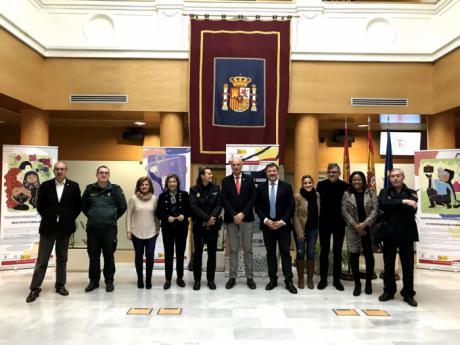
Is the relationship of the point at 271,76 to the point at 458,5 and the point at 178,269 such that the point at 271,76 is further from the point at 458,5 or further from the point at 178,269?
the point at 178,269

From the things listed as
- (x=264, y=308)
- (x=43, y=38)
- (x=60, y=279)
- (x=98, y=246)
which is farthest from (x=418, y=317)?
(x=43, y=38)

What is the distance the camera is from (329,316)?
12.8 feet

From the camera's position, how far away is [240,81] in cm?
691

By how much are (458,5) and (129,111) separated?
5.85 metres

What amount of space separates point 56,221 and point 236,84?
12.4ft

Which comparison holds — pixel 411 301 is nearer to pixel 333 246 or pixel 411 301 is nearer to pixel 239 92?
pixel 333 246

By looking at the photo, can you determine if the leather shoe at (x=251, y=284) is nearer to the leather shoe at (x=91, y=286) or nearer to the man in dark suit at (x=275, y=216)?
the man in dark suit at (x=275, y=216)

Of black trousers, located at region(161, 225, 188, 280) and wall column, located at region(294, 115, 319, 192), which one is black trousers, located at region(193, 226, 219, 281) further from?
wall column, located at region(294, 115, 319, 192)

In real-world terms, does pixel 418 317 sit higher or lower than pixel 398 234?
lower

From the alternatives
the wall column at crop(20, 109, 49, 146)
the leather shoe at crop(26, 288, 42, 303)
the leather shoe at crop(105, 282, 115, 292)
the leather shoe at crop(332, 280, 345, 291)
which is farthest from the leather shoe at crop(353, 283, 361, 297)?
the wall column at crop(20, 109, 49, 146)

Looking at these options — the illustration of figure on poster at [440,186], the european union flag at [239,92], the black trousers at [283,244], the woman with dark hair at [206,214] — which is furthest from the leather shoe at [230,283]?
the illustration of figure on poster at [440,186]

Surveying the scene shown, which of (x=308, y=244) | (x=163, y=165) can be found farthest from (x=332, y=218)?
(x=163, y=165)

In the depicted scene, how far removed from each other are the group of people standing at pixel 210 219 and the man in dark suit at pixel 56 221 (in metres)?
0.01

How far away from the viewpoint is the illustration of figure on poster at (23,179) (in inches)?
240
